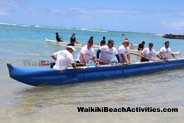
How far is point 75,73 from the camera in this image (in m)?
9.59

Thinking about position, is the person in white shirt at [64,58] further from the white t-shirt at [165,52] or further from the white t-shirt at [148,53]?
the white t-shirt at [165,52]

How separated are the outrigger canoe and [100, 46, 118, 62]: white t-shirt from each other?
0.37m

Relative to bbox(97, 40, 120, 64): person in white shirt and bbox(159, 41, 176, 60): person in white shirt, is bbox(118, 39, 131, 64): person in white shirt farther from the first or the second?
bbox(159, 41, 176, 60): person in white shirt

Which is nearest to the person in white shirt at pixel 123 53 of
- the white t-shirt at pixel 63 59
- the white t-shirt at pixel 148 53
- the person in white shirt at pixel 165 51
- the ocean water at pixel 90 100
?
the ocean water at pixel 90 100

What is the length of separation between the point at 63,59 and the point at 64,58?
0.04 m

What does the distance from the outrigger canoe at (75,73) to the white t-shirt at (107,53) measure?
14.6 inches

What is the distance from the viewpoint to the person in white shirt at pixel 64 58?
342 inches

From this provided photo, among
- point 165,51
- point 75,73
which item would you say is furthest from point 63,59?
point 165,51

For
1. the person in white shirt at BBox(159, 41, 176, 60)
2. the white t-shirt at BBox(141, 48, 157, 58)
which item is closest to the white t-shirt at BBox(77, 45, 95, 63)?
the white t-shirt at BBox(141, 48, 157, 58)

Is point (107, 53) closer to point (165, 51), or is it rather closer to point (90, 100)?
point (90, 100)

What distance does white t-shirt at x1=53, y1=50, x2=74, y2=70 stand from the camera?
871 centimetres

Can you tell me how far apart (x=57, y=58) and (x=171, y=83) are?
4159mm

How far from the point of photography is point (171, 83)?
10.8m

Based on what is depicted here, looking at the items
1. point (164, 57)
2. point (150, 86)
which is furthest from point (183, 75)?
point (150, 86)
